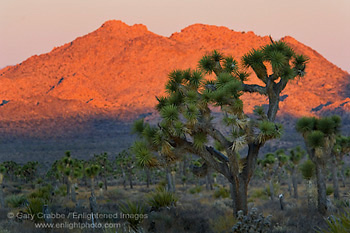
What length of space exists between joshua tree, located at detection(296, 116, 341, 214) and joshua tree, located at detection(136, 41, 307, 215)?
12.4 ft

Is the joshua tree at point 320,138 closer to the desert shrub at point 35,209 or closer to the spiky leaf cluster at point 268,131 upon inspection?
the spiky leaf cluster at point 268,131

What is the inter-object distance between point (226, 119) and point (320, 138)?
232 inches

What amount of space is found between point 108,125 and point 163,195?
5302 inches

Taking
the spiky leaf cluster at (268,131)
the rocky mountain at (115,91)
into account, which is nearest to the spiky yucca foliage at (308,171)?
the spiky leaf cluster at (268,131)

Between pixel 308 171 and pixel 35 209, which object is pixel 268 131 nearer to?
pixel 35 209

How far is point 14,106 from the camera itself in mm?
149500

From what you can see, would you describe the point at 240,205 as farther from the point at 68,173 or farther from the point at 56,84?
the point at 56,84

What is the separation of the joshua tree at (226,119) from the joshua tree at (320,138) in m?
3.79

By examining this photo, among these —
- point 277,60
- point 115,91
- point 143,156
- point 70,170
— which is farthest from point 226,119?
point 115,91

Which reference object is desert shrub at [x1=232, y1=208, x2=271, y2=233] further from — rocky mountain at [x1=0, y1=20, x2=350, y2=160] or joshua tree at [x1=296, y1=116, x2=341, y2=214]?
rocky mountain at [x1=0, y1=20, x2=350, y2=160]

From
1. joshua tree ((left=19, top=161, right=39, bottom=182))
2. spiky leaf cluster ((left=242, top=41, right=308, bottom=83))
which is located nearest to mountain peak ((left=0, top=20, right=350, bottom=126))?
joshua tree ((left=19, top=161, right=39, bottom=182))

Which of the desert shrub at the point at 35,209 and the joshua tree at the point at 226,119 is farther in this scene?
the desert shrub at the point at 35,209

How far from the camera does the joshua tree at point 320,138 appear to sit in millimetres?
15281

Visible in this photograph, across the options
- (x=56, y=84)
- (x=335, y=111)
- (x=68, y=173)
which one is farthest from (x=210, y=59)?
(x=56, y=84)
